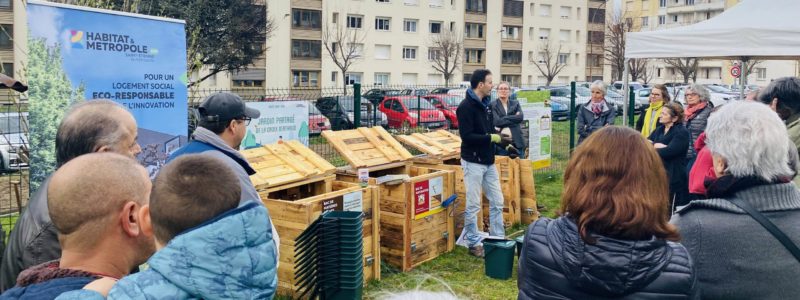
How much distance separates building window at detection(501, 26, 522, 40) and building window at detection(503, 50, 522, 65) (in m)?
1.39

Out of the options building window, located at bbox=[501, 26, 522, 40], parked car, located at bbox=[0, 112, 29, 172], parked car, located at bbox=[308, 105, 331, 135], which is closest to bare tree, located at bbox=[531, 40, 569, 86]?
building window, located at bbox=[501, 26, 522, 40]

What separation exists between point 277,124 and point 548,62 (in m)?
60.4

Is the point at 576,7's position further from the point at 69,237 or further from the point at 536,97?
the point at 69,237

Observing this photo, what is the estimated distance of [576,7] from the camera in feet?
236

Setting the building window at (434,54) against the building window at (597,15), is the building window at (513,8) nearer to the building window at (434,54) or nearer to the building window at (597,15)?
the building window at (597,15)

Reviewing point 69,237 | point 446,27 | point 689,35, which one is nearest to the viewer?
point 69,237

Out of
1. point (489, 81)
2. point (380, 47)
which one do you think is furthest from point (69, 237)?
point (380, 47)

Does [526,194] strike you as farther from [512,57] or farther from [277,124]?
[512,57]

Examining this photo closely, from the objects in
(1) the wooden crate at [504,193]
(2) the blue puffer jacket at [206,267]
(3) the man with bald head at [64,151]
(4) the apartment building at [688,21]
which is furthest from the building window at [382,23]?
(2) the blue puffer jacket at [206,267]

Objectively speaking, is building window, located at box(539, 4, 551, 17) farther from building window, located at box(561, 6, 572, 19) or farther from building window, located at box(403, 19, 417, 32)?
building window, located at box(403, 19, 417, 32)

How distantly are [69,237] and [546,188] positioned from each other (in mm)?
10333

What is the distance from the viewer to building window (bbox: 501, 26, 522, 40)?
219 ft

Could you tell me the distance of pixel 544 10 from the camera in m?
69.8

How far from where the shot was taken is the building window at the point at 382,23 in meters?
56.9
